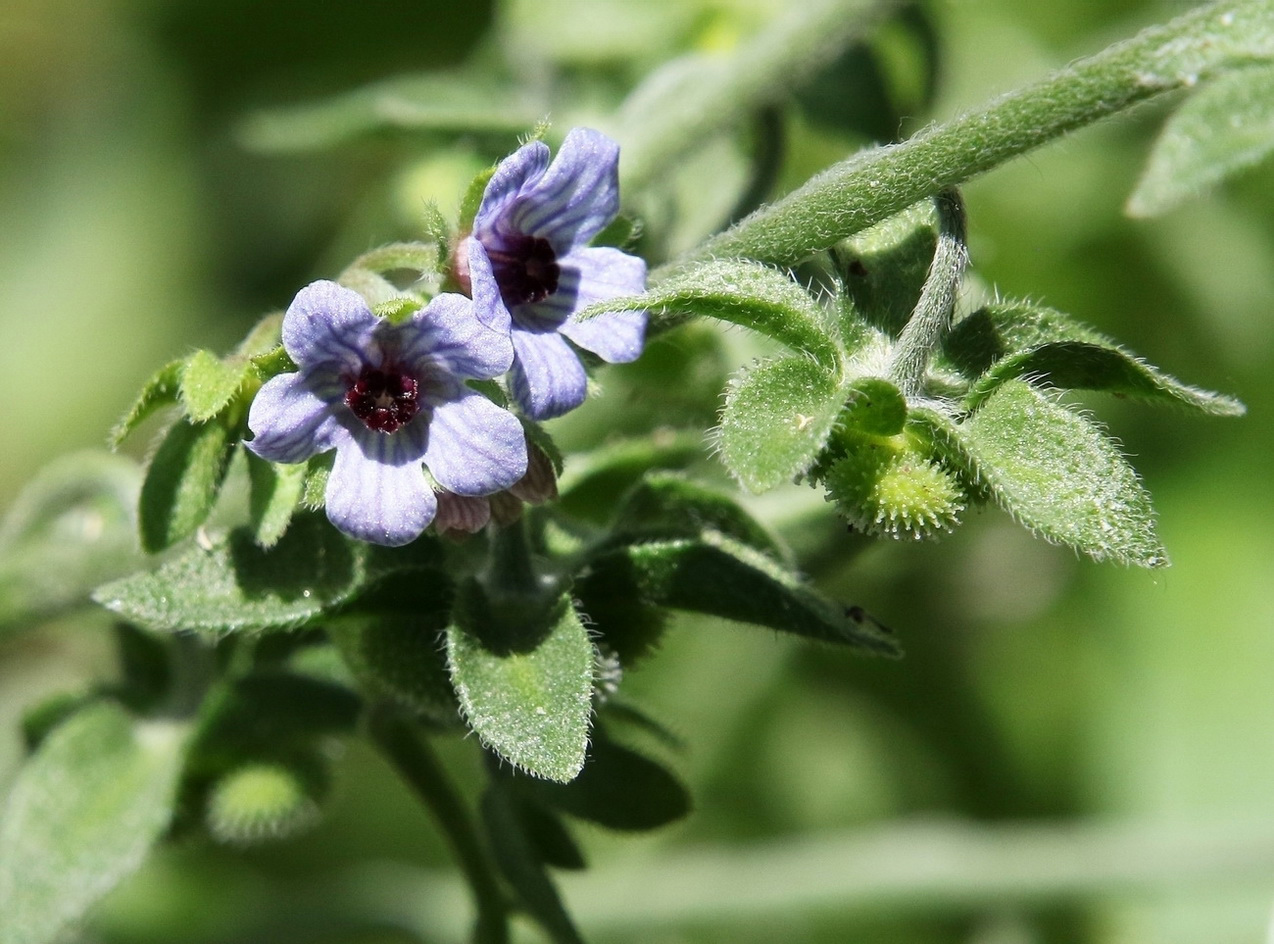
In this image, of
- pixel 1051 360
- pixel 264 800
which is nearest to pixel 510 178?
pixel 1051 360

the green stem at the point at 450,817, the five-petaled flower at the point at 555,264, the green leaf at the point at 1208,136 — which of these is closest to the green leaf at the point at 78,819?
the green stem at the point at 450,817

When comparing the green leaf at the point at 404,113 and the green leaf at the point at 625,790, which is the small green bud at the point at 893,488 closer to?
the green leaf at the point at 625,790

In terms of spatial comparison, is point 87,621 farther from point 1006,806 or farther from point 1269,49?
point 1006,806

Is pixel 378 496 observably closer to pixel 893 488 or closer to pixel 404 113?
pixel 893 488

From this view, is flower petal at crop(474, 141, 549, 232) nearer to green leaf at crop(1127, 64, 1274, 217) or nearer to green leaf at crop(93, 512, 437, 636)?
green leaf at crop(93, 512, 437, 636)

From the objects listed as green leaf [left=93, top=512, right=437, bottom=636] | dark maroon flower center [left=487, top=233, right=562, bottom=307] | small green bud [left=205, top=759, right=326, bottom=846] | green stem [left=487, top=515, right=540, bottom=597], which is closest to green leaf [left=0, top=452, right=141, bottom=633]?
small green bud [left=205, top=759, right=326, bottom=846]

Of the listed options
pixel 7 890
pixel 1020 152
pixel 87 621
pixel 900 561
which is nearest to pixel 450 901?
pixel 87 621
